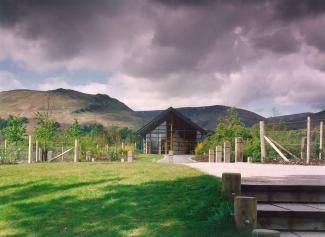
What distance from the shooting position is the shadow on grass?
657cm

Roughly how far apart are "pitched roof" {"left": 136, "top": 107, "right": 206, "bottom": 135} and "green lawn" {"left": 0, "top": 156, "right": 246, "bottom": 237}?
41.4 meters

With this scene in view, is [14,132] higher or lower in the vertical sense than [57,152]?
higher

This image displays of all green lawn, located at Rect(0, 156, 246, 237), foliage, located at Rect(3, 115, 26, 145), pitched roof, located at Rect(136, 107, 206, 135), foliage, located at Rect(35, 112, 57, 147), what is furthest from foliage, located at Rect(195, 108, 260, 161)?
pitched roof, located at Rect(136, 107, 206, 135)

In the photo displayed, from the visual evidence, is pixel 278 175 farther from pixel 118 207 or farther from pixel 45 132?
pixel 45 132

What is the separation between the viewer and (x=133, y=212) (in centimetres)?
749

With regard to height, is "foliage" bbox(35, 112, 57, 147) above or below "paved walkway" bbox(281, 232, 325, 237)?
above

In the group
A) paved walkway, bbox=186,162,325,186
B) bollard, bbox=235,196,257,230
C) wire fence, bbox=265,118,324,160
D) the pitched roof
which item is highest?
the pitched roof

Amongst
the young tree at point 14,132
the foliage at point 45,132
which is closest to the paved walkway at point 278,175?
the foliage at point 45,132

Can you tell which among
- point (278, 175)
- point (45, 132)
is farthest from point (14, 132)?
point (278, 175)

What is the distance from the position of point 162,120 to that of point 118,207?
4619 cm

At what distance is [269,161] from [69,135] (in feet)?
72.0

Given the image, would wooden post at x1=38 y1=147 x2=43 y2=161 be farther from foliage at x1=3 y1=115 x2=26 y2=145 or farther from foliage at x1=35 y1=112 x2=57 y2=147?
foliage at x1=3 y1=115 x2=26 y2=145

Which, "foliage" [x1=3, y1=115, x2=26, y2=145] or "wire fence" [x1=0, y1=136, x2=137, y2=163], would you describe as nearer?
"wire fence" [x1=0, y1=136, x2=137, y2=163]

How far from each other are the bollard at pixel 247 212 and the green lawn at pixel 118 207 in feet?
0.71
